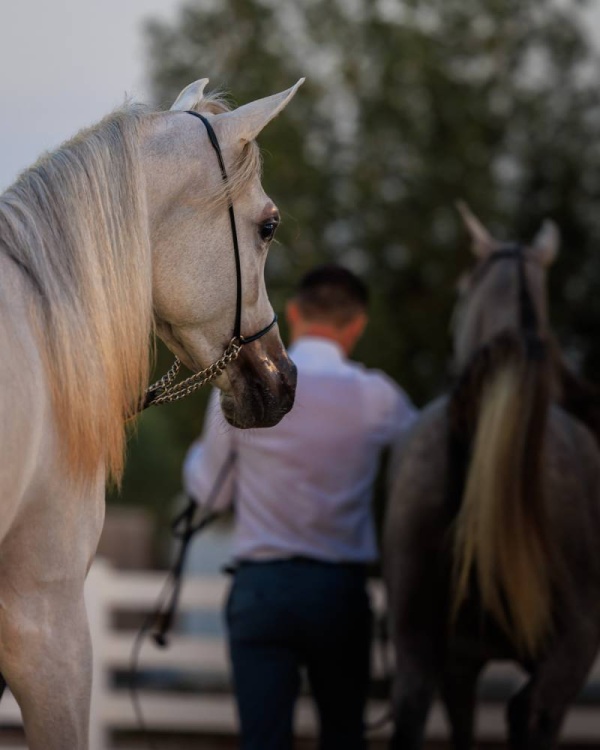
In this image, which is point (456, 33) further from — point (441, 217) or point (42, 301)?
point (42, 301)

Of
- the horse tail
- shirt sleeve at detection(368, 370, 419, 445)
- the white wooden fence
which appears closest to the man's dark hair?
shirt sleeve at detection(368, 370, 419, 445)

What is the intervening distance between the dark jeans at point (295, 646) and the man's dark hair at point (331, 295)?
2.81ft

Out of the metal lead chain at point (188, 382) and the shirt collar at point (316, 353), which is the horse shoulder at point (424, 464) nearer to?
the shirt collar at point (316, 353)

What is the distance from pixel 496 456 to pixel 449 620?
0.57 metres

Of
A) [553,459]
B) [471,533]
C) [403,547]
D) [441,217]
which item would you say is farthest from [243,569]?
[441,217]

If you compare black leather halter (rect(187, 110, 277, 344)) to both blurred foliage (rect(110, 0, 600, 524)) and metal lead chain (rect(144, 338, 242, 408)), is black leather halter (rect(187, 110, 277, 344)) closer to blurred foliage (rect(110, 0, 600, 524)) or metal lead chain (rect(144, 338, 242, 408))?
metal lead chain (rect(144, 338, 242, 408))

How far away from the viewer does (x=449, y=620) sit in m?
3.71

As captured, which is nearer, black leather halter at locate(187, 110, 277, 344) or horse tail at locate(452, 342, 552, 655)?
black leather halter at locate(187, 110, 277, 344)

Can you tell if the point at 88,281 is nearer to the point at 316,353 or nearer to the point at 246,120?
Result: the point at 246,120

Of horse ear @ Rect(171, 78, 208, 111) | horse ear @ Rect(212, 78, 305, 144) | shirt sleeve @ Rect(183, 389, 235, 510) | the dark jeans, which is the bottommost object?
the dark jeans

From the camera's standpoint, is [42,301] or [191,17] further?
[191,17]

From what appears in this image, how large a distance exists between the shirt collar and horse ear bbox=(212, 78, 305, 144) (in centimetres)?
167

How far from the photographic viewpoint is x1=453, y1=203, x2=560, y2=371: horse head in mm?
4012

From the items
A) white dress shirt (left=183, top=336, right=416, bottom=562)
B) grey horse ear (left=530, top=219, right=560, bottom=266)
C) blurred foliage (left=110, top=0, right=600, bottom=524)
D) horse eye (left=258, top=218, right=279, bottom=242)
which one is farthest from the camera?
blurred foliage (left=110, top=0, right=600, bottom=524)
